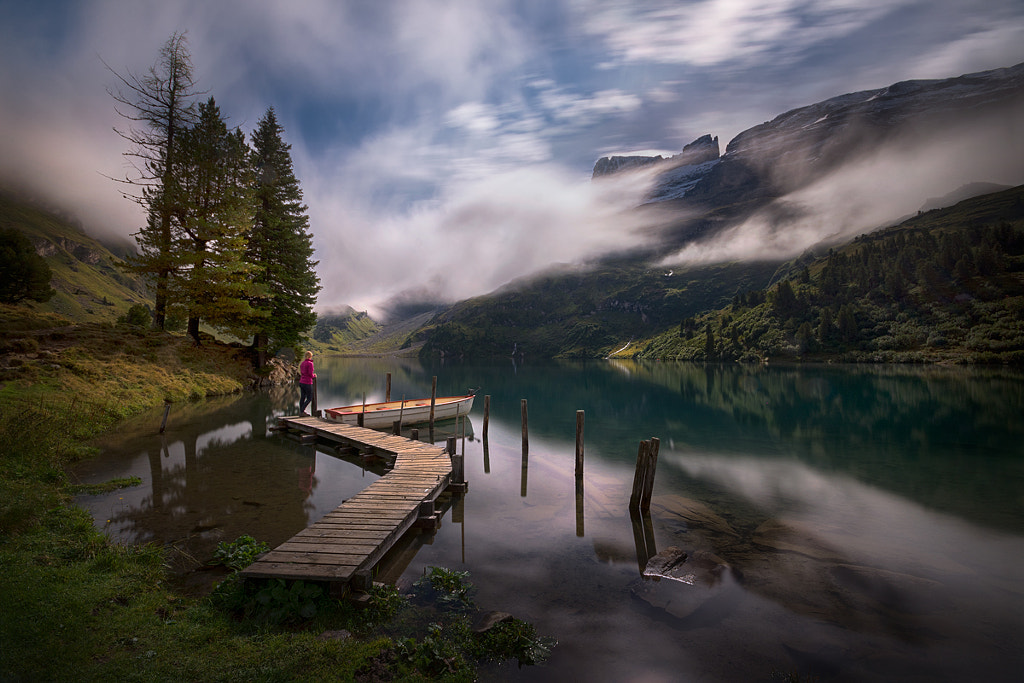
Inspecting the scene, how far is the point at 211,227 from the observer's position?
37.2 m

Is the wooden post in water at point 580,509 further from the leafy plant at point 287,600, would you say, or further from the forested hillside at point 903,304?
the forested hillside at point 903,304

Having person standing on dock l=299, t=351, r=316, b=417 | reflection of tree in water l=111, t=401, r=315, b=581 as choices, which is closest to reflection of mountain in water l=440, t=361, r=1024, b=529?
person standing on dock l=299, t=351, r=316, b=417

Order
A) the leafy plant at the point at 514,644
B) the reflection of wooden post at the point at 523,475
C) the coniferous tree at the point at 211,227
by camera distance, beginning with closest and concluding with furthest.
→ the leafy plant at the point at 514,644 → the reflection of wooden post at the point at 523,475 → the coniferous tree at the point at 211,227

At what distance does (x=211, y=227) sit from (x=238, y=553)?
36.4 meters

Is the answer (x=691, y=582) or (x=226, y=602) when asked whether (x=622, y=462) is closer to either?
(x=691, y=582)

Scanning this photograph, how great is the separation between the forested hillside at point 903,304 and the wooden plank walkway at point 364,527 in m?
121

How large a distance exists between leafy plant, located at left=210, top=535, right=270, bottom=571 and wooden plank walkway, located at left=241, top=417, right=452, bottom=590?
0.80 meters

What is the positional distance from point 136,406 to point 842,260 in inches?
7508

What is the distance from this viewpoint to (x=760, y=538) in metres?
12.9

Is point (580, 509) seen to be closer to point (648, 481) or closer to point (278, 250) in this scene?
point (648, 481)

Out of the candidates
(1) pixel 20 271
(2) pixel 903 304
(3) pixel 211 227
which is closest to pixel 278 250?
(3) pixel 211 227

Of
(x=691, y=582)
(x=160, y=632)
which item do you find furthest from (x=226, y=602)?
(x=691, y=582)

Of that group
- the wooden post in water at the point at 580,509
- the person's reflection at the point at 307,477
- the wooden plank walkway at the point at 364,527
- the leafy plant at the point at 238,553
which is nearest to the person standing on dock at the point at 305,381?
the person's reflection at the point at 307,477

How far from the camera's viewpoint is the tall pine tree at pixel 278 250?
143 feet
